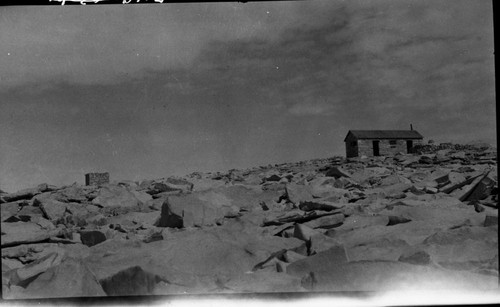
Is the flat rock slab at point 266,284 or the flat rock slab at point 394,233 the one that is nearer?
the flat rock slab at point 266,284

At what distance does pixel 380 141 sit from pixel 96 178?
13.6 feet

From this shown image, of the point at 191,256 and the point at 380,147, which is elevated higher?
the point at 380,147

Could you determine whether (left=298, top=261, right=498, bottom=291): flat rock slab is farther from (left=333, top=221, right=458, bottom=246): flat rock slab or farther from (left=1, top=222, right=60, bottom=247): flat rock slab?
(left=1, top=222, right=60, bottom=247): flat rock slab

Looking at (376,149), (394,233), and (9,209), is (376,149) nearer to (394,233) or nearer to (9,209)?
(394,233)

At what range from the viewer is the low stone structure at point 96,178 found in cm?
511

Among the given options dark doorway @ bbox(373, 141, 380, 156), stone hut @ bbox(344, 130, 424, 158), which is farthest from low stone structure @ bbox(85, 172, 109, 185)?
dark doorway @ bbox(373, 141, 380, 156)

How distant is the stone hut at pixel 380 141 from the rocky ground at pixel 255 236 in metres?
0.43

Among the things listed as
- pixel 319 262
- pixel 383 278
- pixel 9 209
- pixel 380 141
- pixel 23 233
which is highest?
pixel 380 141

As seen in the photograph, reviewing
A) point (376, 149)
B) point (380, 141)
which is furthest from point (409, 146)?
point (376, 149)

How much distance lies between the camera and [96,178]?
544 centimetres

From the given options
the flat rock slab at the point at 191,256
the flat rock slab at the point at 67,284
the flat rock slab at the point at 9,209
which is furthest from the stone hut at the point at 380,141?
the flat rock slab at the point at 9,209

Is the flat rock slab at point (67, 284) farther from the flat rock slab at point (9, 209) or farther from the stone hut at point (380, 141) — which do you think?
the stone hut at point (380, 141)

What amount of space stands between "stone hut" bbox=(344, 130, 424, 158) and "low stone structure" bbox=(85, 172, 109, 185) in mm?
2822

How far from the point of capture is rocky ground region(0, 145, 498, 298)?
10.8 feet
